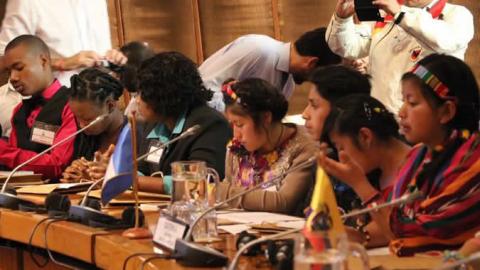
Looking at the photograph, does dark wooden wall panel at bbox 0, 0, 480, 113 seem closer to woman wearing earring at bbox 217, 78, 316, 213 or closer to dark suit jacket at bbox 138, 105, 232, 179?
dark suit jacket at bbox 138, 105, 232, 179

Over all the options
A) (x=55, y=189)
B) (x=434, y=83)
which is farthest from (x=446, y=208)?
(x=55, y=189)

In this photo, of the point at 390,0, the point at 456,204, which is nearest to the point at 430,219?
the point at 456,204

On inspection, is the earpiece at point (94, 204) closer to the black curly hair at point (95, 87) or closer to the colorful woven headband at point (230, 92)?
the colorful woven headband at point (230, 92)

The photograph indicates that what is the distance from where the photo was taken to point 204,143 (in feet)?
11.7

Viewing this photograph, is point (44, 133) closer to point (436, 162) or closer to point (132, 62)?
point (132, 62)

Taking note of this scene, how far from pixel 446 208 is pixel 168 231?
663 millimetres

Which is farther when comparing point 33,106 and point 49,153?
point 33,106

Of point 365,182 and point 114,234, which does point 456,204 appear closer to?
point 365,182

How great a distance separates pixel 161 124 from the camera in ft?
12.4

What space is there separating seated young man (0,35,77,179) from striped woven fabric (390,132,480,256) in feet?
7.32

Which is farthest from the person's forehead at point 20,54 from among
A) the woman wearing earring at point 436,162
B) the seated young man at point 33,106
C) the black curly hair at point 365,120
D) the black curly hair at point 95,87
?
the woman wearing earring at point 436,162

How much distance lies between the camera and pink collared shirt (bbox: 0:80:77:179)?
4.16m

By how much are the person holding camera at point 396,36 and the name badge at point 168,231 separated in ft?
4.47

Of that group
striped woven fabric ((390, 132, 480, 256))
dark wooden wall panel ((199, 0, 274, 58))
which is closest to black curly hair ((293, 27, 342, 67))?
striped woven fabric ((390, 132, 480, 256))
